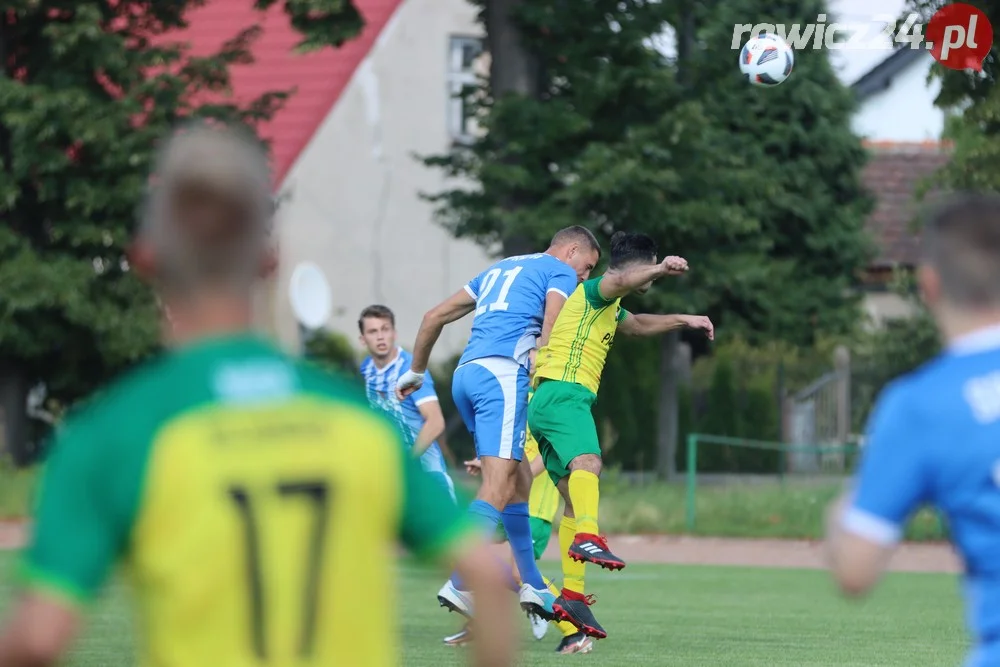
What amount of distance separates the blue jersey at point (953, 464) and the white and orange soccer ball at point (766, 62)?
1235cm

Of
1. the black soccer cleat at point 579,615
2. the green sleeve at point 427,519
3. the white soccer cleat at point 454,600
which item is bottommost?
the black soccer cleat at point 579,615

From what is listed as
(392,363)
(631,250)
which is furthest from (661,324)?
(392,363)

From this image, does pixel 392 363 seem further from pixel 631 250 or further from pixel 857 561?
pixel 857 561

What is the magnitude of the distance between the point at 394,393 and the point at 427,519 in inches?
400

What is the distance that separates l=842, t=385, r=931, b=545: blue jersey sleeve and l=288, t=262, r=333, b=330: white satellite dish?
24655 millimetres

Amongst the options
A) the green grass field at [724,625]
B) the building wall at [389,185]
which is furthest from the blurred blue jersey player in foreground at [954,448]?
the building wall at [389,185]

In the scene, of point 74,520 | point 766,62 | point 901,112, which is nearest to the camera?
point 74,520

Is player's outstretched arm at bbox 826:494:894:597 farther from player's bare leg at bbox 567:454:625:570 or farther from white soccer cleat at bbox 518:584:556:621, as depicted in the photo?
white soccer cleat at bbox 518:584:556:621

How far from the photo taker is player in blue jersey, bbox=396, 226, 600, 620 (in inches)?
390

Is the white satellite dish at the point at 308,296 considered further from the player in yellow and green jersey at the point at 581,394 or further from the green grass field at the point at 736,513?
the player in yellow and green jersey at the point at 581,394

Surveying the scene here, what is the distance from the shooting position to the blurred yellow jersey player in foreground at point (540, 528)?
31.1 feet

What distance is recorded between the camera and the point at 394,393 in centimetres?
1295

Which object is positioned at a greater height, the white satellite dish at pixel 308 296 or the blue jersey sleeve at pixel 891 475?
the blue jersey sleeve at pixel 891 475

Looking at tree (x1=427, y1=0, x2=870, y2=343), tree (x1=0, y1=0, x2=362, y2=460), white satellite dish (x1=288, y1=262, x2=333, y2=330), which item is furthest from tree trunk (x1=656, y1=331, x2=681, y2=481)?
tree (x1=0, y1=0, x2=362, y2=460)
